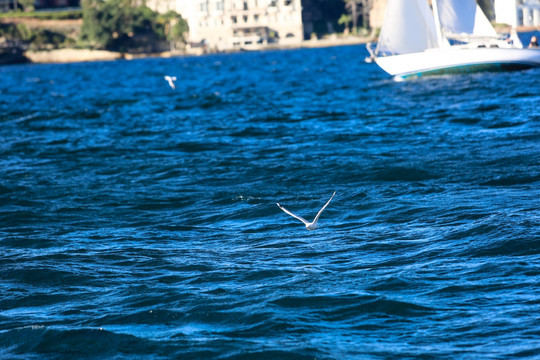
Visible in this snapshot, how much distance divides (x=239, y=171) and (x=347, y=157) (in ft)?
9.56

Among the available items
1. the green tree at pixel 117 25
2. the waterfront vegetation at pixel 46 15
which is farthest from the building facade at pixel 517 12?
the waterfront vegetation at pixel 46 15

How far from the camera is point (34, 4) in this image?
650ft

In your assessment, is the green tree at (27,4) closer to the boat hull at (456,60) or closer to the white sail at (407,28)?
the white sail at (407,28)

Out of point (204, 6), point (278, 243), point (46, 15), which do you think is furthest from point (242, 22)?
point (278, 243)

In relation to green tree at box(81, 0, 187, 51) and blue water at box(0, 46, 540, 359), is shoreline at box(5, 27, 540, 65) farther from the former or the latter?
blue water at box(0, 46, 540, 359)

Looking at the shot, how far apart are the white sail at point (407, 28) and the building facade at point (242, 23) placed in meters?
144

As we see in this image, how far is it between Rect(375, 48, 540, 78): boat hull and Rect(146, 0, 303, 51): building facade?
145078 mm

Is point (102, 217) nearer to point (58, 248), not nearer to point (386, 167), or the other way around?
point (58, 248)

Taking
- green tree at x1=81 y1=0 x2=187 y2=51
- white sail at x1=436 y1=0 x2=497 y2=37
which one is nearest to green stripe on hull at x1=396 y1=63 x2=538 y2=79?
white sail at x1=436 y1=0 x2=497 y2=37

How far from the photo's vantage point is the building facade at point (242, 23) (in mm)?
188750

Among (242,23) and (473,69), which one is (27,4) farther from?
(473,69)

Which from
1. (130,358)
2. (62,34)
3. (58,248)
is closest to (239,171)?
(58,248)

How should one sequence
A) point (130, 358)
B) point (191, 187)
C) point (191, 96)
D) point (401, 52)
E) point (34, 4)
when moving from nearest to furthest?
point (130, 358) → point (191, 187) → point (401, 52) → point (191, 96) → point (34, 4)

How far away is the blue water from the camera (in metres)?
9.23
